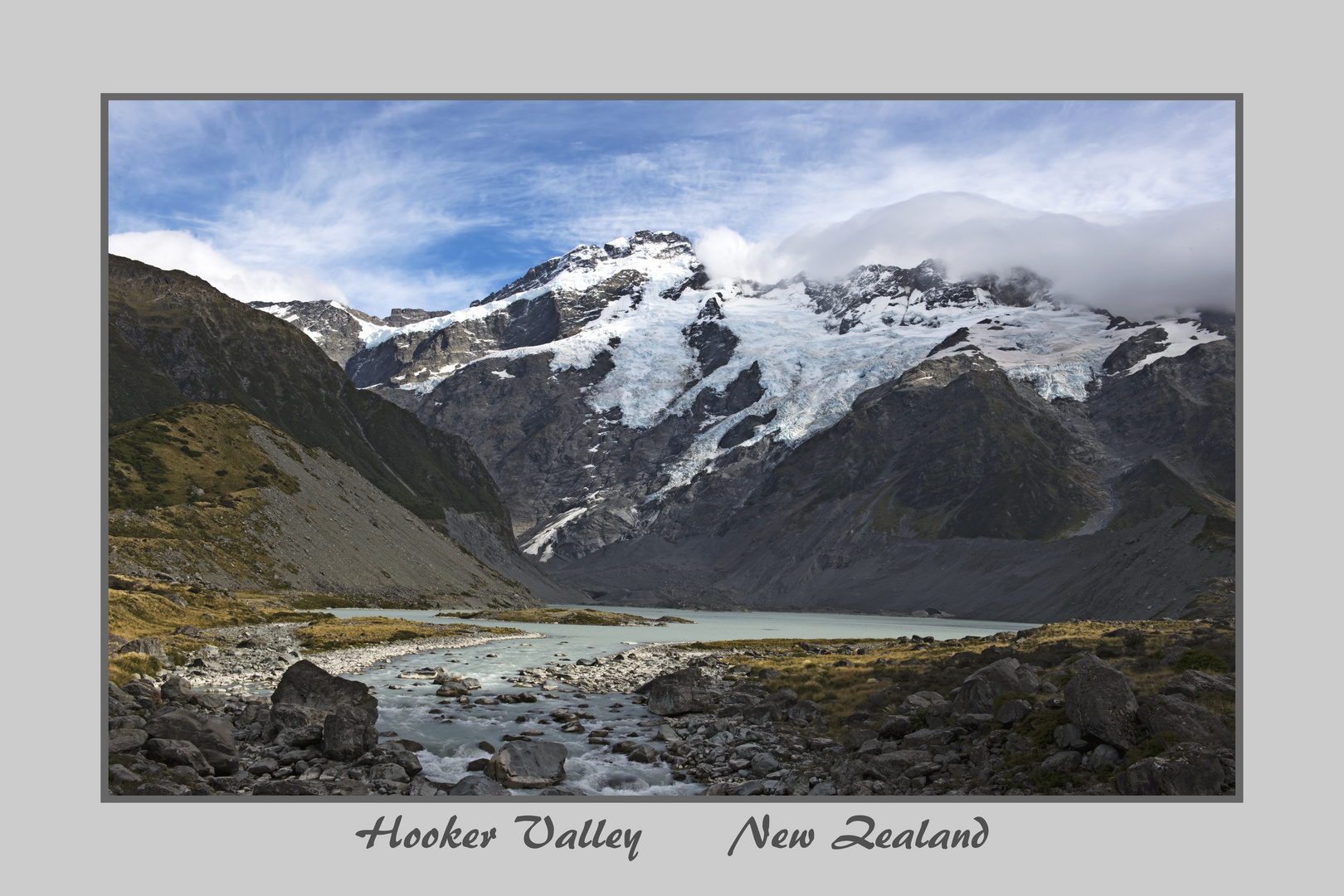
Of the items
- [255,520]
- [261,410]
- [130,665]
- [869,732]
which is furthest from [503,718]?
[261,410]

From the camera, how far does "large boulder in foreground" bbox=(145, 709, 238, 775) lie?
899 inches

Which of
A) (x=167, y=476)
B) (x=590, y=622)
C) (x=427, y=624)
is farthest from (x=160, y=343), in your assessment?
(x=427, y=624)

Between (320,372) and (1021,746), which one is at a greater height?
(320,372)

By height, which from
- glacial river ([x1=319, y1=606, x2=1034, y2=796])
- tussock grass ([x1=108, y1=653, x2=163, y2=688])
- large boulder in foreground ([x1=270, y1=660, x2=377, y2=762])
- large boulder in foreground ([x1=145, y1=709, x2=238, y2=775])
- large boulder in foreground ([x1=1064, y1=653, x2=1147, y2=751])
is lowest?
glacial river ([x1=319, y1=606, x2=1034, y2=796])

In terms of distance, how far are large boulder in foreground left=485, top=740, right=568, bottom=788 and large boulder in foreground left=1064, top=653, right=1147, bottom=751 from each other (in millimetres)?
12882

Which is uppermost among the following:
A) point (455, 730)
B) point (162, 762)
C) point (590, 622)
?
point (162, 762)

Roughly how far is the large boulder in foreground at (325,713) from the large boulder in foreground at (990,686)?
16610 mm

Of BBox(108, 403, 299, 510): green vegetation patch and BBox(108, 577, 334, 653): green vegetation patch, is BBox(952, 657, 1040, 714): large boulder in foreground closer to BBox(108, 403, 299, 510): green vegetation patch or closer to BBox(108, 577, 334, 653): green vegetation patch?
BBox(108, 577, 334, 653): green vegetation patch

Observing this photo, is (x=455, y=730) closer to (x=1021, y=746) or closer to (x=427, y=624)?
(x=1021, y=746)

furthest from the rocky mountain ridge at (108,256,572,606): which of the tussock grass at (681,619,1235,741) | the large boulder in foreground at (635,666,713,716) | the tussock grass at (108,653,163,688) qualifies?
the tussock grass at (681,619,1235,741)

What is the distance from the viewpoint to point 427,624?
84062mm

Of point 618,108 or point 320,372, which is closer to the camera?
point 618,108

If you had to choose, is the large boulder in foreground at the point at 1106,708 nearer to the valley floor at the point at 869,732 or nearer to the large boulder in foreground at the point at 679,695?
the valley floor at the point at 869,732
